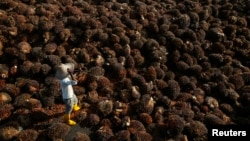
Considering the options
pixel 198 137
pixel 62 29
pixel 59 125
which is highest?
pixel 62 29

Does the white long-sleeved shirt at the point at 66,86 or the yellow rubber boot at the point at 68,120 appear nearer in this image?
the white long-sleeved shirt at the point at 66,86

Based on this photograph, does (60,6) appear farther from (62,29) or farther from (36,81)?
(36,81)

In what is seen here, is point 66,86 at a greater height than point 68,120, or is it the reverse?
point 66,86

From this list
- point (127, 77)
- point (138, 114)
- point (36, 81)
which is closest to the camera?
point (138, 114)

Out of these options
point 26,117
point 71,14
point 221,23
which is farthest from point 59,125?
point 221,23

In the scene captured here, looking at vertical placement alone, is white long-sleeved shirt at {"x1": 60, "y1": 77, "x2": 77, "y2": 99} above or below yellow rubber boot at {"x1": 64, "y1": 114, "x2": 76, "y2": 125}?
above

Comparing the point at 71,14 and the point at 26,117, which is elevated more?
the point at 71,14

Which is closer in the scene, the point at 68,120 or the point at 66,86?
the point at 66,86

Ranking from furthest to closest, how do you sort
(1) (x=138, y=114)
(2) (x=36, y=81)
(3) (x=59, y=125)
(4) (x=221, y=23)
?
(4) (x=221, y=23) < (2) (x=36, y=81) < (1) (x=138, y=114) < (3) (x=59, y=125)

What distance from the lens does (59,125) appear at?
7.61m

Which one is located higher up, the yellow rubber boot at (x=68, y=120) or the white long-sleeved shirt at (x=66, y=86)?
the white long-sleeved shirt at (x=66, y=86)

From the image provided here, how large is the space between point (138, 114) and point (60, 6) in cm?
575

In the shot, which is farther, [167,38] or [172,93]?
[167,38]

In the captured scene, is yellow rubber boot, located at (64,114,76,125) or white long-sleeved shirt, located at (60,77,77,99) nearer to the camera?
white long-sleeved shirt, located at (60,77,77,99)
